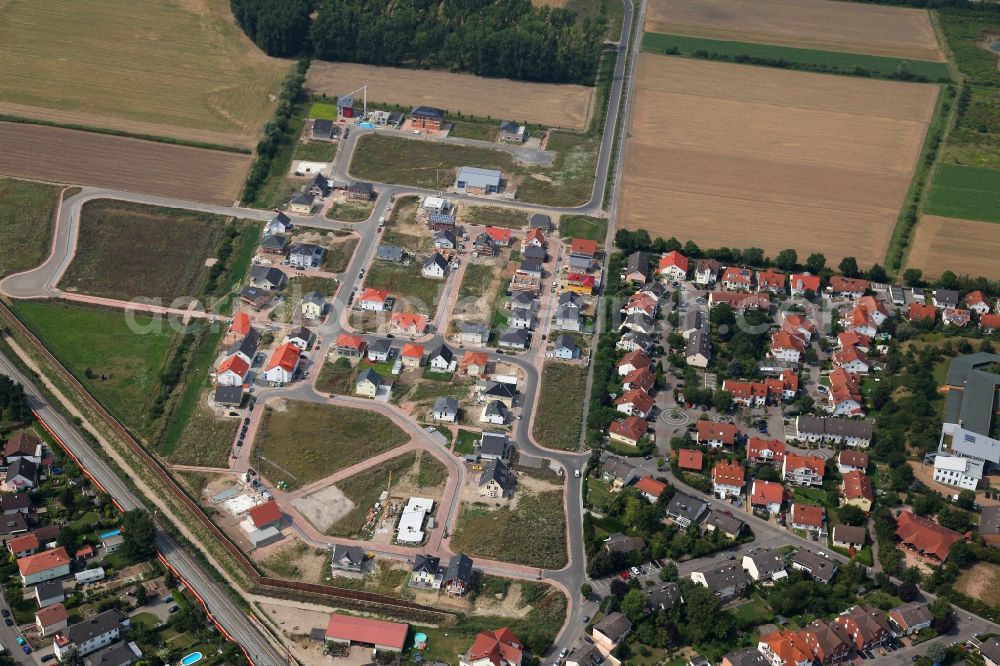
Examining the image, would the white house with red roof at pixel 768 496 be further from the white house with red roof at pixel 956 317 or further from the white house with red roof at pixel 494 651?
the white house with red roof at pixel 956 317

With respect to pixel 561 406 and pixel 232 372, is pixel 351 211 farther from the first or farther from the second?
pixel 561 406

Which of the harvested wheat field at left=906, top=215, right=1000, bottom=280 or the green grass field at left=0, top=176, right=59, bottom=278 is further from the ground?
the harvested wheat field at left=906, top=215, right=1000, bottom=280

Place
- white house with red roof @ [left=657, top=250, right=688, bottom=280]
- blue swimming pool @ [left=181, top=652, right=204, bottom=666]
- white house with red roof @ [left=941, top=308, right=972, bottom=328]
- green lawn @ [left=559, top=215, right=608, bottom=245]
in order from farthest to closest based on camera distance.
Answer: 1. green lawn @ [left=559, top=215, right=608, bottom=245]
2. white house with red roof @ [left=657, top=250, right=688, bottom=280]
3. white house with red roof @ [left=941, top=308, right=972, bottom=328]
4. blue swimming pool @ [left=181, top=652, right=204, bottom=666]

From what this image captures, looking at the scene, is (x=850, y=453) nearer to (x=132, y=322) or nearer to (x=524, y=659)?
(x=524, y=659)

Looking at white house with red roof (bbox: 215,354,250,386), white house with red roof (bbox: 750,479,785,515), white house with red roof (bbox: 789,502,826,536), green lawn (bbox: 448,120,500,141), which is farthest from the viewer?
green lawn (bbox: 448,120,500,141)

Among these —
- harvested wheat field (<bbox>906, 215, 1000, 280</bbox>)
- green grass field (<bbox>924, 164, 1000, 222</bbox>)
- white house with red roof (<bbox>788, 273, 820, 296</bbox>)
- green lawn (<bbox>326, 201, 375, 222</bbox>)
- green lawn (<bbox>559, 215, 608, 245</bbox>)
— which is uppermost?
green grass field (<bbox>924, 164, 1000, 222</bbox>)

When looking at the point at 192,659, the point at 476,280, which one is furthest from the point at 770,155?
the point at 192,659

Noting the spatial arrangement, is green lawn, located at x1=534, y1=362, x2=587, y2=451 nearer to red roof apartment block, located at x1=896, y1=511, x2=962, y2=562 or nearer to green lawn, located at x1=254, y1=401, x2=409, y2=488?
green lawn, located at x1=254, y1=401, x2=409, y2=488

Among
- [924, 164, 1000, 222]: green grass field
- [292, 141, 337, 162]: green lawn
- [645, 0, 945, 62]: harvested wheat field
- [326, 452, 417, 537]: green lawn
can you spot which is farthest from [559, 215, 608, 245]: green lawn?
[645, 0, 945, 62]: harvested wheat field
